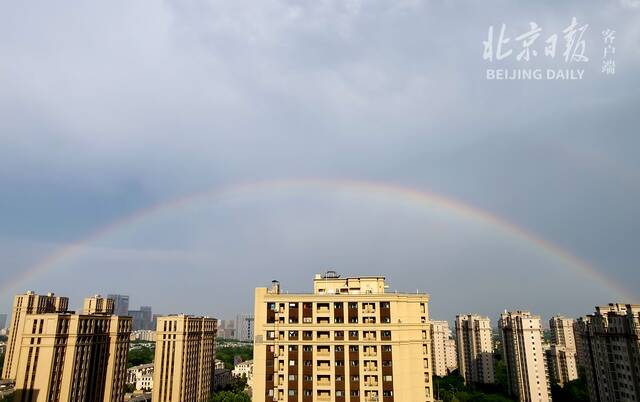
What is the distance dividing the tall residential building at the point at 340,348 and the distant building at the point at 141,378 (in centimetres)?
9989

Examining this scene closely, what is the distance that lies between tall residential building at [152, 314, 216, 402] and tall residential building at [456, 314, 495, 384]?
80782mm

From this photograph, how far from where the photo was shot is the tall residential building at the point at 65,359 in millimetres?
56031

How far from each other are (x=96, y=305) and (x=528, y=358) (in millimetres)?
95036

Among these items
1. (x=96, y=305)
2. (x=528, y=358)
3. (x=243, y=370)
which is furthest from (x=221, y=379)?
(x=528, y=358)

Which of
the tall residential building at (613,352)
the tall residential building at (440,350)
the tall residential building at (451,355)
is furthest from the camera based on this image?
the tall residential building at (451,355)

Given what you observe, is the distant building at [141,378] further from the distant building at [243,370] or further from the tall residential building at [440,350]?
the tall residential building at [440,350]

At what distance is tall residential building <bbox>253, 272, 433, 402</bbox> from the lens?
40.2 meters

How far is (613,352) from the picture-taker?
65.4 meters

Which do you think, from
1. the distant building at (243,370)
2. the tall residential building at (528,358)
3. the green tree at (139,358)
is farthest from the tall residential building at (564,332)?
the green tree at (139,358)

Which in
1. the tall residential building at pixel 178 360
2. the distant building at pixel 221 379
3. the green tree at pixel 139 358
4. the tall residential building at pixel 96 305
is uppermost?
the tall residential building at pixel 96 305

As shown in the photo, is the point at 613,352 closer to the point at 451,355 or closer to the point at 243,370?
the point at 451,355

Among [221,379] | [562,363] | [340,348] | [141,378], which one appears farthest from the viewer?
[221,379]

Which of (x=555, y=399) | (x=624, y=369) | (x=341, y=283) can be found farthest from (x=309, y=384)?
(x=555, y=399)

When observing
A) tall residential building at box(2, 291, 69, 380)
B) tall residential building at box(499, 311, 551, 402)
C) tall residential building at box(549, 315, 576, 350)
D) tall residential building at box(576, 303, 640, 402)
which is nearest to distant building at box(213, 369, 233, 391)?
tall residential building at box(2, 291, 69, 380)
